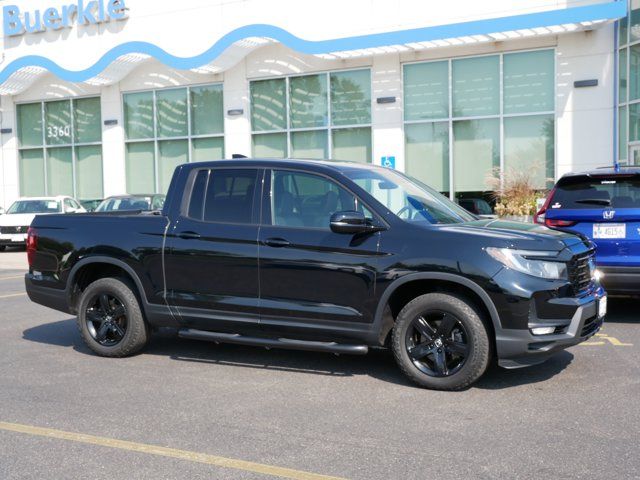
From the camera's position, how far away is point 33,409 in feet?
17.2

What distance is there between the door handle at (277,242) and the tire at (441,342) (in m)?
1.11

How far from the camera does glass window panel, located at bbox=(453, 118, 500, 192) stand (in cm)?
1889

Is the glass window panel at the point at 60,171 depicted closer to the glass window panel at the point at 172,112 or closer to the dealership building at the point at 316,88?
the dealership building at the point at 316,88

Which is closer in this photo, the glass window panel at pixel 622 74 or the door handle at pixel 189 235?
the door handle at pixel 189 235

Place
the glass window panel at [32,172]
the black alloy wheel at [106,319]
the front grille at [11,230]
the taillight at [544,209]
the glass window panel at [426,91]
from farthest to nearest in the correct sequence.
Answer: the glass window panel at [32,172]
the front grille at [11,230]
the glass window panel at [426,91]
the taillight at [544,209]
the black alloy wheel at [106,319]

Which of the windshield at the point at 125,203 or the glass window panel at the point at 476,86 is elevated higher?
the glass window panel at the point at 476,86

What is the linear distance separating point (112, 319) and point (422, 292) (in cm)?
302

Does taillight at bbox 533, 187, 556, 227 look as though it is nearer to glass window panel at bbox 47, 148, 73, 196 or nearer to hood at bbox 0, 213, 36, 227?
hood at bbox 0, 213, 36, 227

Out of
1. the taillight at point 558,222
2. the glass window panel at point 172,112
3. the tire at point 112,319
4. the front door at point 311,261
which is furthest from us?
the glass window panel at point 172,112

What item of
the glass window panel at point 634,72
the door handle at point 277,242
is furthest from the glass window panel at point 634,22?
the door handle at point 277,242

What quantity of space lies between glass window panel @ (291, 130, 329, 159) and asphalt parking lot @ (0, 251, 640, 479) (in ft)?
46.9

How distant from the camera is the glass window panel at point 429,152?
63.9ft

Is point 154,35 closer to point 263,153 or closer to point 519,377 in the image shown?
point 263,153

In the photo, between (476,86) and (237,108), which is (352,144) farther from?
(237,108)
